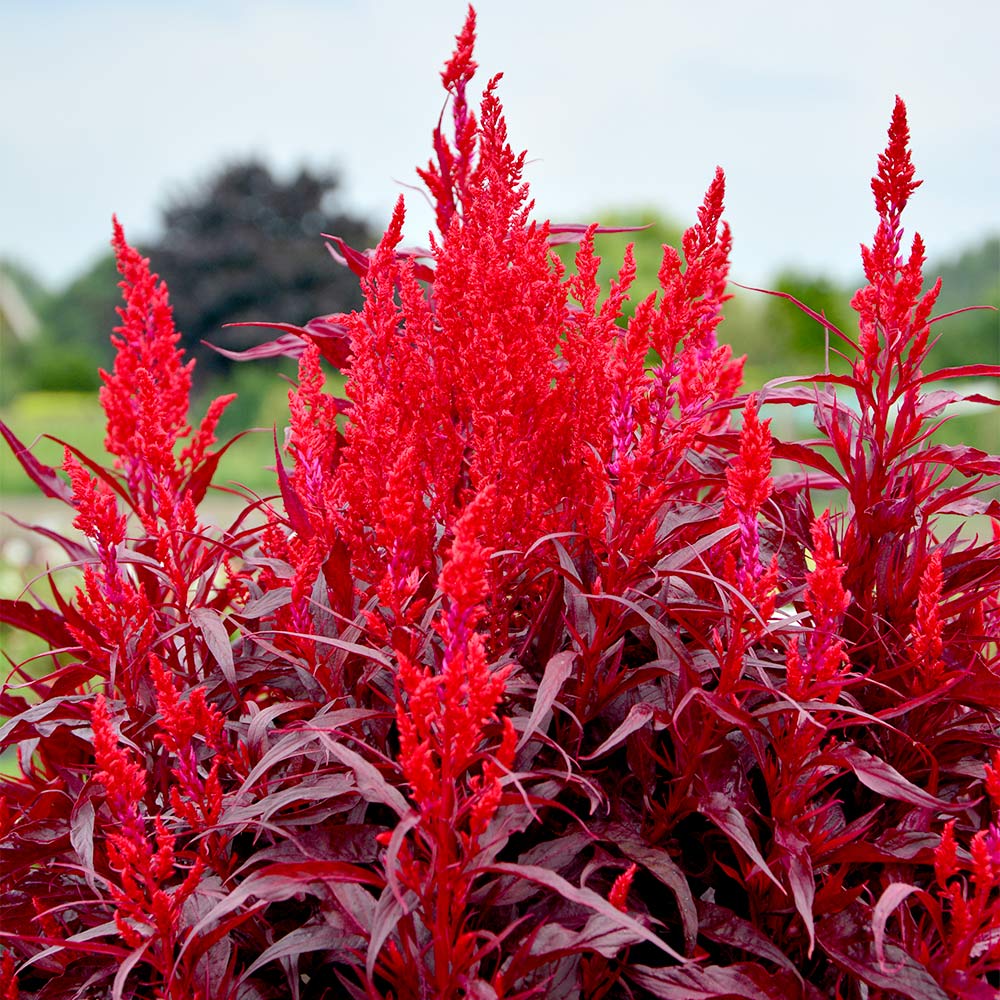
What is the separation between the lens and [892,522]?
1065 millimetres

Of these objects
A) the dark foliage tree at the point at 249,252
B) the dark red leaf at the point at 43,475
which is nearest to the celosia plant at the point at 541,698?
the dark red leaf at the point at 43,475

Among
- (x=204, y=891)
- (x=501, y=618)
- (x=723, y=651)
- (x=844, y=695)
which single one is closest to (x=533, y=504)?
(x=501, y=618)

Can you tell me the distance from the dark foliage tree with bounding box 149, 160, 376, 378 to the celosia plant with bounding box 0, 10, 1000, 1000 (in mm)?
24066

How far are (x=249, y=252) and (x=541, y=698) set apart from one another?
26.7 m

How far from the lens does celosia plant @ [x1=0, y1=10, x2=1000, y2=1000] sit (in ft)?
2.68

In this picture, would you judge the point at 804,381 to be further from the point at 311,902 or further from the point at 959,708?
the point at 311,902

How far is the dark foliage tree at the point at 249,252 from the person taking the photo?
84.6 feet

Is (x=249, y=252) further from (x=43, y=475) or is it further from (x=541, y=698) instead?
(x=541, y=698)

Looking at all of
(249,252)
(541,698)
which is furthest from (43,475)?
(249,252)

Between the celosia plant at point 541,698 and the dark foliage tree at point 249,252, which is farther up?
the dark foliage tree at point 249,252

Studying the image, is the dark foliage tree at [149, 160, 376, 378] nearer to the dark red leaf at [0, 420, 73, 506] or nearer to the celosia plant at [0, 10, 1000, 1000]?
the dark red leaf at [0, 420, 73, 506]

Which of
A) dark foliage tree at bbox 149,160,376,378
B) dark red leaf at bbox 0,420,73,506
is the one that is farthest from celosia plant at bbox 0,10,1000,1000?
dark foliage tree at bbox 149,160,376,378

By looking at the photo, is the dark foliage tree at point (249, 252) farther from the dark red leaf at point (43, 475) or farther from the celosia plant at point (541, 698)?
the celosia plant at point (541, 698)

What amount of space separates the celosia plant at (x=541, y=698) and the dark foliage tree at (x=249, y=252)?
24.1 m
